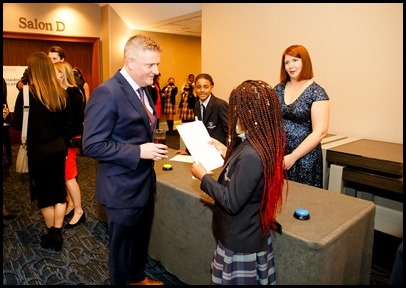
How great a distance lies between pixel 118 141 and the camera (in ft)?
5.59

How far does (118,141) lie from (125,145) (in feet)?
0.22

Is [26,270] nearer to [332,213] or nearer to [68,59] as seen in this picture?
[332,213]

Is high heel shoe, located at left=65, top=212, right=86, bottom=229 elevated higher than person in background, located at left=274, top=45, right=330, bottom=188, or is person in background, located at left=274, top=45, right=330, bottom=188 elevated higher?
person in background, located at left=274, top=45, right=330, bottom=188

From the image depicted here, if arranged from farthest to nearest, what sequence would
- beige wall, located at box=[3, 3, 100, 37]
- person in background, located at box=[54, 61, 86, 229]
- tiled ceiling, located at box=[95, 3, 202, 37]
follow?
beige wall, located at box=[3, 3, 100, 37] → tiled ceiling, located at box=[95, 3, 202, 37] → person in background, located at box=[54, 61, 86, 229]

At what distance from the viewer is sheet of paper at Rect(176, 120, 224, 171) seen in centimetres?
165

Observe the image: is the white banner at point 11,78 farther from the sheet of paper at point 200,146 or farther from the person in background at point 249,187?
the person in background at point 249,187

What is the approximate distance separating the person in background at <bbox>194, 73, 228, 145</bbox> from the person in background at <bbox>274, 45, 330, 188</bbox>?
0.65 metres

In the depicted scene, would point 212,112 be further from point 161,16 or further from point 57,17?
point 57,17

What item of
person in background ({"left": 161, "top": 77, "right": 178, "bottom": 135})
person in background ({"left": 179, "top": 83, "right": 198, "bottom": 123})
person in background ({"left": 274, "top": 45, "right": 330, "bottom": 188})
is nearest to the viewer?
person in background ({"left": 274, "top": 45, "right": 330, "bottom": 188})

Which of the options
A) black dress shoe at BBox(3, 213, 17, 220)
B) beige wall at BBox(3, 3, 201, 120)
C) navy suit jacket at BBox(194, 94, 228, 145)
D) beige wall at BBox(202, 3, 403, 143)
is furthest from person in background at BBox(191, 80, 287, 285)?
beige wall at BBox(3, 3, 201, 120)

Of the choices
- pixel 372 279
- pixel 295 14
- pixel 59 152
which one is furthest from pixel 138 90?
pixel 295 14

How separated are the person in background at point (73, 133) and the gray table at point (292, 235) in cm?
90

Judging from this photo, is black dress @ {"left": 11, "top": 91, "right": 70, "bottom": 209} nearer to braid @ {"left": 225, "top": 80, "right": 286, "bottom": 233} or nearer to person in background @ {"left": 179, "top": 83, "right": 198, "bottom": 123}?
braid @ {"left": 225, "top": 80, "right": 286, "bottom": 233}

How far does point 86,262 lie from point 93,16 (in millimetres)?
6503
